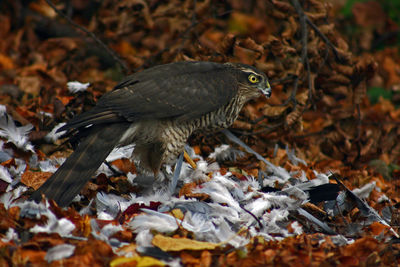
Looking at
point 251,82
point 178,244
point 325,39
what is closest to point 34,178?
point 178,244

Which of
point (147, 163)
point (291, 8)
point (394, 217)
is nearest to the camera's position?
point (394, 217)

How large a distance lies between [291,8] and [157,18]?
Result: 1.51 metres

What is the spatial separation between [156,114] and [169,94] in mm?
194

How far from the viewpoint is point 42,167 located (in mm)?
3852

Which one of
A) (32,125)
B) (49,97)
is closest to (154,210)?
(32,125)

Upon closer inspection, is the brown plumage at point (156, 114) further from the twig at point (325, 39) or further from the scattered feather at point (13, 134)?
the twig at point (325, 39)

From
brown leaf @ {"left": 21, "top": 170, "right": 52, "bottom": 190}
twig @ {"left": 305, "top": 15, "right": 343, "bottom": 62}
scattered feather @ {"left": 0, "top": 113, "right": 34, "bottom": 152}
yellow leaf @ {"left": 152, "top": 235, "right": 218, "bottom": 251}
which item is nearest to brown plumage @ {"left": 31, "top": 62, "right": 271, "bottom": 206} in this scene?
brown leaf @ {"left": 21, "top": 170, "right": 52, "bottom": 190}

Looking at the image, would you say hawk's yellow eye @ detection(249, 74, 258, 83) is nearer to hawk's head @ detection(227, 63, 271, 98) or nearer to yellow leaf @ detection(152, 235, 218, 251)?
hawk's head @ detection(227, 63, 271, 98)

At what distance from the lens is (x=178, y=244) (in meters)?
2.80

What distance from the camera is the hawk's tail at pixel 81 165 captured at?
3.09 metres

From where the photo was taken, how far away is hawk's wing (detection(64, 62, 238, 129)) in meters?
3.52

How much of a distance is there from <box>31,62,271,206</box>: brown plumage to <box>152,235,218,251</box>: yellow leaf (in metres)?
0.63

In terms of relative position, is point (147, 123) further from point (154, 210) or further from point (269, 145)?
point (269, 145)

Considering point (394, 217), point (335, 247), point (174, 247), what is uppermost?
point (174, 247)
